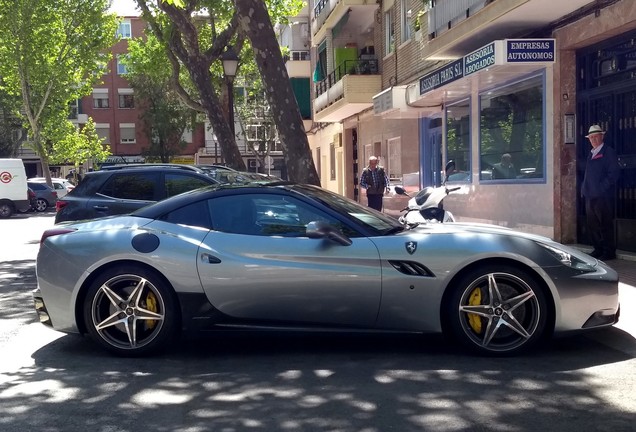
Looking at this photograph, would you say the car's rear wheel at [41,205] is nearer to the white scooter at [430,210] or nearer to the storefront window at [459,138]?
the storefront window at [459,138]

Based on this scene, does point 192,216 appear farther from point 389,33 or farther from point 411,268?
point 389,33

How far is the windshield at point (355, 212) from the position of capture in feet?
19.3

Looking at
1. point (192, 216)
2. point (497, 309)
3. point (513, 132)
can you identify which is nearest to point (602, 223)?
point (513, 132)

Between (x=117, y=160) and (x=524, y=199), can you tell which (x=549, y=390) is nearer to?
(x=524, y=199)

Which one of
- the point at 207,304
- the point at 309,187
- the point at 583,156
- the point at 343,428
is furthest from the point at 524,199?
the point at 343,428

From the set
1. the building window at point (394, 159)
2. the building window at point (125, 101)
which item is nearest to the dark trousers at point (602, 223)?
the building window at point (394, 159)

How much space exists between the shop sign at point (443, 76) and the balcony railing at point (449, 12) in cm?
81

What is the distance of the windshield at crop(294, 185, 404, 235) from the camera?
5.88 m

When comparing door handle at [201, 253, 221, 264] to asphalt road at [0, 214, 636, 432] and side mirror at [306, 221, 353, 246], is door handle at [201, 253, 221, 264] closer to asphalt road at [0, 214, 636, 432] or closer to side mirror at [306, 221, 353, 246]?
asphalt road at [0, 214, 636, 432]

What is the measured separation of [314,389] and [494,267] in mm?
1620

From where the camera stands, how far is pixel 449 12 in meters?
14.4

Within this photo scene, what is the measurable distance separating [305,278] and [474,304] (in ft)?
4.08

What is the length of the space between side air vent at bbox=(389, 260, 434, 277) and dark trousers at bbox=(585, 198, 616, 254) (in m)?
5.33

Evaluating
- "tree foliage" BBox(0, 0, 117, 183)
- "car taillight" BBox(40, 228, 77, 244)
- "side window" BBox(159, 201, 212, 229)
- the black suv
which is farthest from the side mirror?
"tree foliage" BBox(0, 0, 117, 183)
